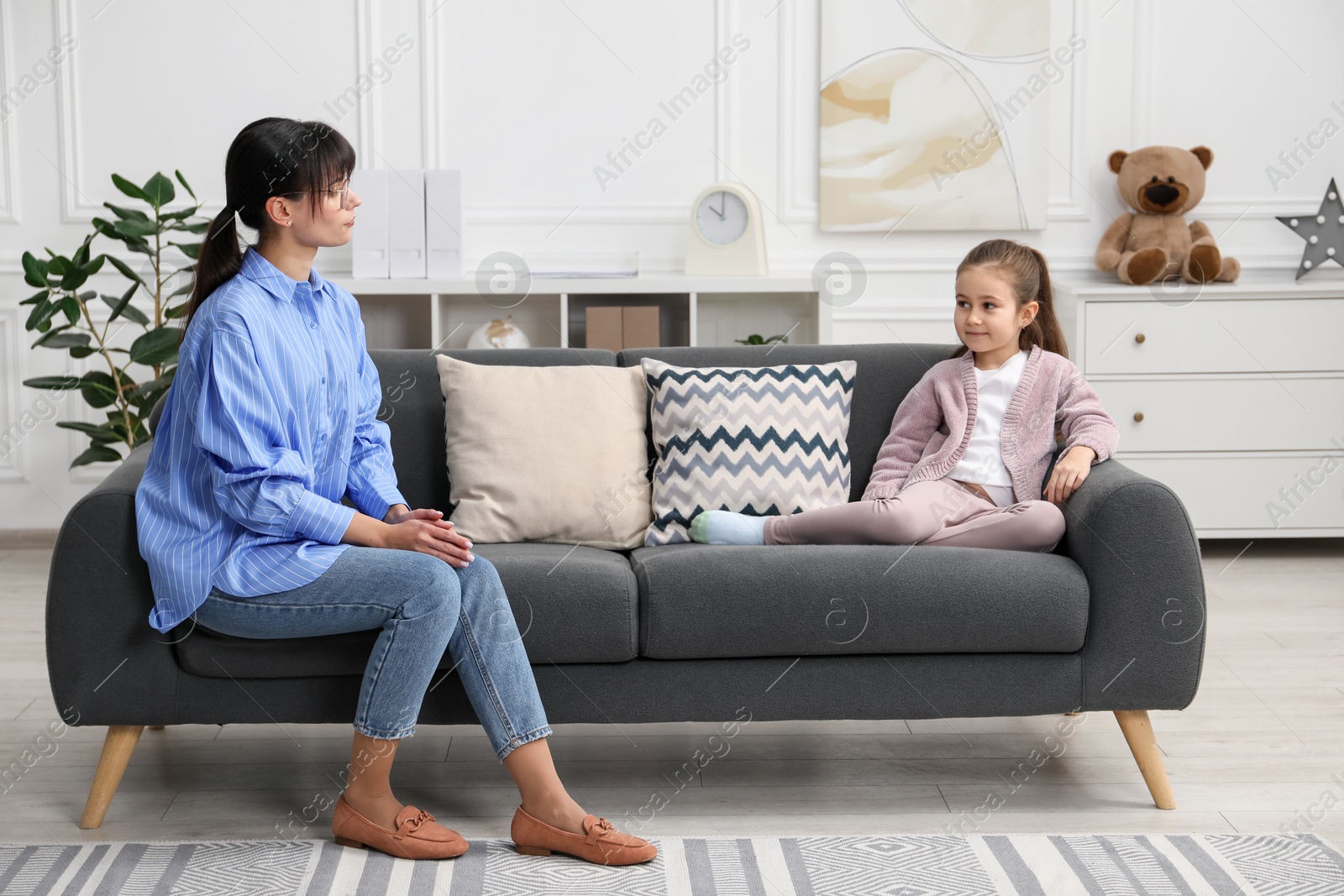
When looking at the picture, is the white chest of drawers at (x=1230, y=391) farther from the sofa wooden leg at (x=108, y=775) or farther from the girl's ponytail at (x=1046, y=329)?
the sofa wooden leg at (x=108, y=775)

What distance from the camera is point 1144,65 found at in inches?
147

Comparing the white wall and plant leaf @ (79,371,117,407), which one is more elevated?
the white wall

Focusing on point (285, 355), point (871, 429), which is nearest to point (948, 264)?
point (871, 429)

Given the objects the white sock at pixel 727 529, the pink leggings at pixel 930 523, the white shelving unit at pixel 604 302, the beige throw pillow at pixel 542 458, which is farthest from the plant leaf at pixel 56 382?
the pink leggings at pixel 930 523

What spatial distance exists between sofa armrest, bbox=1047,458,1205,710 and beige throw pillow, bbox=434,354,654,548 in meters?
0.82

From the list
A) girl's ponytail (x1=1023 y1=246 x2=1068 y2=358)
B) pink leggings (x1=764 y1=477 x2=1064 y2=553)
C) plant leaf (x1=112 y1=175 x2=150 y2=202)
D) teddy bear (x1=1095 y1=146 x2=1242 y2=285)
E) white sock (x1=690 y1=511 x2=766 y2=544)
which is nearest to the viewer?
pink leggings (x1=764 y1=477 x2=1064 y2=553)

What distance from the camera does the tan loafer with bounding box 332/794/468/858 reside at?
1.82 meters

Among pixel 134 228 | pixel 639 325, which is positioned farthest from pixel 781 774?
pixel 134 228

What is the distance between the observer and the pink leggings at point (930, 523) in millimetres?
2082

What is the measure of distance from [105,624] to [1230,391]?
295 centimetres

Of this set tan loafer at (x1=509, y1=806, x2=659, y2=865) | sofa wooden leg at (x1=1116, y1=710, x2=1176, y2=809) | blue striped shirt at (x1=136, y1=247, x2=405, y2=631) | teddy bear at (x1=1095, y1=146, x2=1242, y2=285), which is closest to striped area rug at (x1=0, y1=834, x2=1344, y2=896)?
tan loafer at (x1=509, y1=806, x2=659, y2=865)

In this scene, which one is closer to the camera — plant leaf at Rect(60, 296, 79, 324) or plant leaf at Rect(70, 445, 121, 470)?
plant leaf at Rect(60, 296, 79, 324)

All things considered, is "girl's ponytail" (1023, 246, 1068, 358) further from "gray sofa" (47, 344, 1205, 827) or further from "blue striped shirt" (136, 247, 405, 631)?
"blue striped shirt" (136, 247, 405, 631)

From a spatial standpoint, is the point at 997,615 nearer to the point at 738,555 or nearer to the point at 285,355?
the point at 738,555
